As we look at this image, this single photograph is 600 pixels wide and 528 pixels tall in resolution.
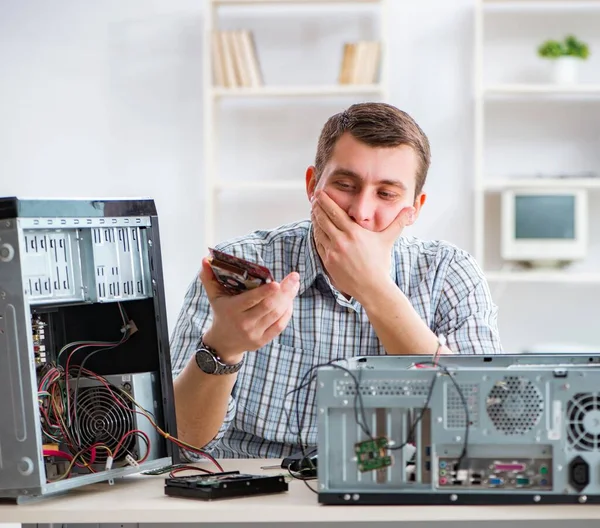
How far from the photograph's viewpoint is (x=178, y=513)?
1053mm

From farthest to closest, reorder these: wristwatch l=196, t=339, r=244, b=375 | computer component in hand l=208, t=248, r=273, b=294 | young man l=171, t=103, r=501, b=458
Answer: young man l=171, t=103, r=501, b=458 < wristwatch l=196, t=339, r=244, b=375 < computer component in hand l=208, t=248, r=273, b=294

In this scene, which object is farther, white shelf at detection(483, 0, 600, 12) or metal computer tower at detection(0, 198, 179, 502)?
white shelf at detection(483, 0, 600, 12)

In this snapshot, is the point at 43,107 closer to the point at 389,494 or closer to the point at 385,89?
the point at 385,89

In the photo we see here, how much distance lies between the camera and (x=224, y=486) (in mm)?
1125

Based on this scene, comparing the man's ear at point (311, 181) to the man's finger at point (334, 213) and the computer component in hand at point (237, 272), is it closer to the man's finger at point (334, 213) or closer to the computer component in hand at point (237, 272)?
the man's finger at point (334, 213)

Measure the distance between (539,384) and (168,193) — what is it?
281cm

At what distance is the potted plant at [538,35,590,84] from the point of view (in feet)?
11.2

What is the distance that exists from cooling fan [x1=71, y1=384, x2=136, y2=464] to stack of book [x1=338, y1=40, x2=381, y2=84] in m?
2.36

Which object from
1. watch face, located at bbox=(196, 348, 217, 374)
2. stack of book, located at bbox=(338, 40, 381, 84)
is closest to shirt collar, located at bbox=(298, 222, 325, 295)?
watch face, located at bbox=(196, 348, 217, 374)

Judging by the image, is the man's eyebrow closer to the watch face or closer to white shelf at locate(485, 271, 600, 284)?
the watch face

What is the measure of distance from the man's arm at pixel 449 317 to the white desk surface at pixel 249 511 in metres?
0.41

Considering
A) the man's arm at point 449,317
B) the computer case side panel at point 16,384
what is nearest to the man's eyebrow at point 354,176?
the man's arm at point 449,317

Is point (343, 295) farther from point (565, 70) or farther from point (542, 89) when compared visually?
point (565, 70)

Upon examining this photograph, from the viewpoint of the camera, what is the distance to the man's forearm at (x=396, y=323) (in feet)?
5.09
